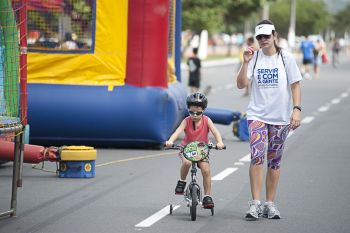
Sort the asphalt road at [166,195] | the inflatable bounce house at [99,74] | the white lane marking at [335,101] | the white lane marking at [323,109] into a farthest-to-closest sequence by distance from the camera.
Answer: the white lane marking at [335,101]
the white lane marking at [323,109]
the inflatable bounce house at [99,74]
the asphalt road at [166,195]

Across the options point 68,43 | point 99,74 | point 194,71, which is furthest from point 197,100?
point 194,71

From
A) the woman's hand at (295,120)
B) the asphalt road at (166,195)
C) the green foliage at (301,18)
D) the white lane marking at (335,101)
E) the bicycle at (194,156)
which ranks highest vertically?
the green foliage at (301,18)

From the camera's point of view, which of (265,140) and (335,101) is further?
(335,101)

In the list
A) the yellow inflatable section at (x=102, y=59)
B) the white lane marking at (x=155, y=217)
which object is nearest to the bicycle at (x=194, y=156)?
the white lane marking at (x=155, y=217)

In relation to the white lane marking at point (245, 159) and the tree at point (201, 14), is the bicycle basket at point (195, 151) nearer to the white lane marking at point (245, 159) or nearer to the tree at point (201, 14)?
the white lane marking at point (245, 159)

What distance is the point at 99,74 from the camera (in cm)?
1625

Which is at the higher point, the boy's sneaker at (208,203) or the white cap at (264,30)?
the white cap at (264,30)

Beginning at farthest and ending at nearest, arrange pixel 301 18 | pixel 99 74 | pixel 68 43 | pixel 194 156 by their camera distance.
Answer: pixel 301 18 < pixel 68 43 < pixel 99 74 < pixel 194 156

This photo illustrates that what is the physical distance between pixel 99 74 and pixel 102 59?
23 cm

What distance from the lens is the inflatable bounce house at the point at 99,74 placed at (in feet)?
52.1

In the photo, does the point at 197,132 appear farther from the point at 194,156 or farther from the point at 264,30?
the point at 264,30

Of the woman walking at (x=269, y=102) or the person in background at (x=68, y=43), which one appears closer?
the woman walking at (x=269, y=102)

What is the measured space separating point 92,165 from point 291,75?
3.70 m

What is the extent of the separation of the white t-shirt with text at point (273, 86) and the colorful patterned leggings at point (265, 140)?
0.06m
